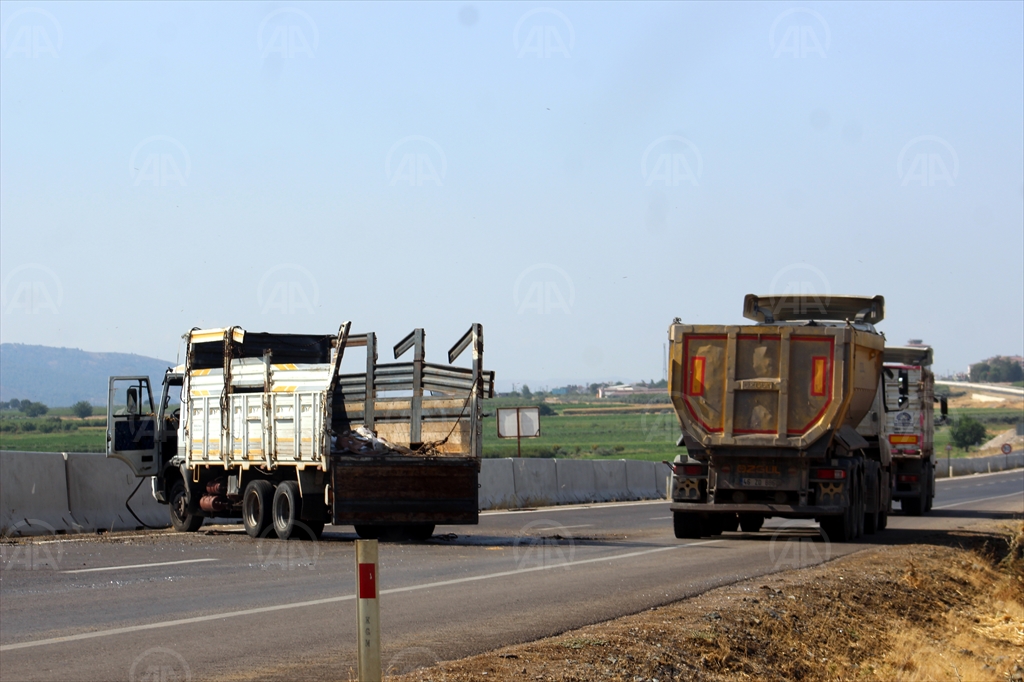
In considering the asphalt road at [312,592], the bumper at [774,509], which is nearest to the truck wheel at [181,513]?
the asphalt road at [312,592]

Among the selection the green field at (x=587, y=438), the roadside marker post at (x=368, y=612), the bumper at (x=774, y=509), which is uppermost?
the roadside marker post at (x=368, y=612)

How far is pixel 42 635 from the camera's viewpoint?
9.18 m

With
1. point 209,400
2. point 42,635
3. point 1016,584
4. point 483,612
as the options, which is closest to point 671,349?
point 1016,584

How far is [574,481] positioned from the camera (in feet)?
98.1

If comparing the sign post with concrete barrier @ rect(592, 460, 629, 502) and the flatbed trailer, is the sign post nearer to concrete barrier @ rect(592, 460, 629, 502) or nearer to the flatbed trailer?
concrete barrier @ rect(592, 460, 629, 502)

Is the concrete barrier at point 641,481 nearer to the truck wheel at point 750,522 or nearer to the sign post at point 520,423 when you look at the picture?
the sign post at point 520,423

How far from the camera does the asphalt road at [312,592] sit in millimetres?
8359

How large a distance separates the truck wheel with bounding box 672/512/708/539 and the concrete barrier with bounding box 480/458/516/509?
8.14 metres

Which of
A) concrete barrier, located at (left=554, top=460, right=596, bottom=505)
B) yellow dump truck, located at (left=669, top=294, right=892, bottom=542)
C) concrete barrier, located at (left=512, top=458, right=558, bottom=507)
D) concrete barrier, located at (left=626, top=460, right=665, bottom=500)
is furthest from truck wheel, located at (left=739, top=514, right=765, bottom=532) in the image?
concrete barrier, located at (left=626, top=460, right=665, bottom=500)

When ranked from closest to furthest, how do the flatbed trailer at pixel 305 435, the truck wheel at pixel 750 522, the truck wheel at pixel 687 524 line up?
the flatbed trailer at pixel 305 435
the truck wheel at pixel 687 524
the truck wheel at pixel 750 522

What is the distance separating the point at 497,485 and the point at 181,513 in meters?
8.89

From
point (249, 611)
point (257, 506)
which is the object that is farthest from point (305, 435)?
point (249, 611)

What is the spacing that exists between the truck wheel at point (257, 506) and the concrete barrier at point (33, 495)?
280 centimetres

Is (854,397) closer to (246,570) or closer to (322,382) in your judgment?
(322,382)
